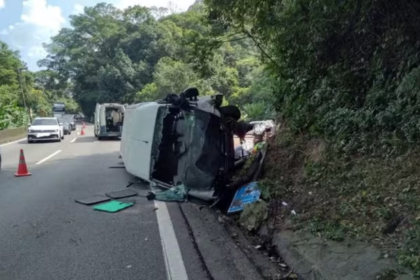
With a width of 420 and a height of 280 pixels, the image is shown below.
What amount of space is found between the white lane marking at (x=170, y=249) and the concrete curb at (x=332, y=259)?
108cm

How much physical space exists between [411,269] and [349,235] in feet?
2.98

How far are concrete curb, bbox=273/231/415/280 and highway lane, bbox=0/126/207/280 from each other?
36.5 inches

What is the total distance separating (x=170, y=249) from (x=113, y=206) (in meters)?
2.31

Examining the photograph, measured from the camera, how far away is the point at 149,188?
7.68 meters

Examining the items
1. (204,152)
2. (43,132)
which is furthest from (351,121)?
(43,132)

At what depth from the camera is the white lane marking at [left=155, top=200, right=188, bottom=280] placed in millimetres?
3699

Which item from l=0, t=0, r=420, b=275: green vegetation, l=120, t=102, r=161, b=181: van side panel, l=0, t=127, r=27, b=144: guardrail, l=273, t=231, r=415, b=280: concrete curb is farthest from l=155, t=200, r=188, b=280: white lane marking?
l=0, t=127, r=27, b=144: guardrail

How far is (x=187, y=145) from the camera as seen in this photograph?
687 centimetres

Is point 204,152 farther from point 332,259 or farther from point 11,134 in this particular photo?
point 11,134

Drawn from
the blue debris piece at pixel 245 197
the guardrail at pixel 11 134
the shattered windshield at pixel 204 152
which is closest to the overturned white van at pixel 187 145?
the shattered windshield at pixel 204 152

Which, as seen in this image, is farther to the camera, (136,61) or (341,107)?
(136,61)

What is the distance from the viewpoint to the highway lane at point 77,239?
12.5 ft

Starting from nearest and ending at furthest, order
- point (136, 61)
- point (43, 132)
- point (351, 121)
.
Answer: point (351, 121), point (43, 132), point (136, 61)

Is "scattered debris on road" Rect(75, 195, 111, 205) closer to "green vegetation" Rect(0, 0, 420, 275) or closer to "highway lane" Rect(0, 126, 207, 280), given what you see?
"highway lane" Rect(0, 126, 207, 280)
